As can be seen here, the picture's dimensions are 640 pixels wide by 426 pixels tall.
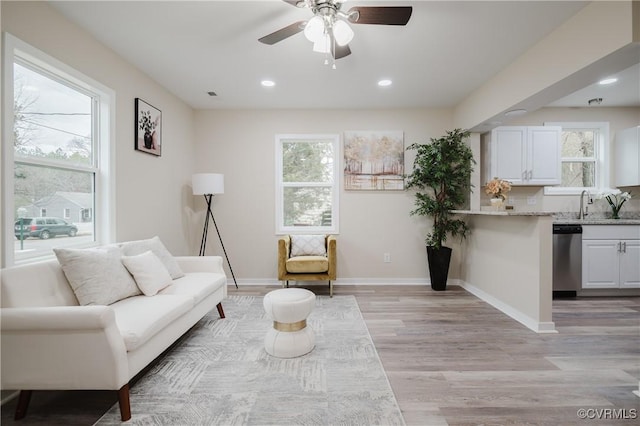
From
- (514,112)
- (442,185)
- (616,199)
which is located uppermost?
(514,112)

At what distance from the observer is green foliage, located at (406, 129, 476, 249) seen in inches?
156

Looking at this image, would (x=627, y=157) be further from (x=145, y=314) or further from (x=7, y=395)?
(x=7, y=395)

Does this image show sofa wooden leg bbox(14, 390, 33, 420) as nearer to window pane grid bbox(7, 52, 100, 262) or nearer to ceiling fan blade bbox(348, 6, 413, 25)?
window pane grid bbox(7, 52, 100, 262)

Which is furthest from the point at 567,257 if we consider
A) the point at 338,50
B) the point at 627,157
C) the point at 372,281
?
the point at 338,50

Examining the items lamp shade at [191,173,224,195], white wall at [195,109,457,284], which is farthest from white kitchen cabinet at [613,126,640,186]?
lamp shade at [191,173,224,195]

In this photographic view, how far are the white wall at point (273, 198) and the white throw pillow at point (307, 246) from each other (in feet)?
1.36

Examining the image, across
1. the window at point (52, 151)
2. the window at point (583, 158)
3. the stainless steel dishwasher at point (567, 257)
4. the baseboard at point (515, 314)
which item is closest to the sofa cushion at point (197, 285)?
the window at point (52, 151)

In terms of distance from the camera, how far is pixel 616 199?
4.16m

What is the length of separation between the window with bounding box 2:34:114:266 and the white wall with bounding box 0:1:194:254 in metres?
0.12

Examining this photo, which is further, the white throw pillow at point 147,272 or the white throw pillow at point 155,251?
the white throw pillow at point 155,251

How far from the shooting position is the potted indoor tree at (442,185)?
3.96 metres

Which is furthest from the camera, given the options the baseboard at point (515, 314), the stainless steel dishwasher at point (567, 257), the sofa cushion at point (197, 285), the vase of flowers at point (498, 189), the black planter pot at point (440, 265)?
the black planter pot at point (440, 265)

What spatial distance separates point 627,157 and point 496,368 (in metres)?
4.07

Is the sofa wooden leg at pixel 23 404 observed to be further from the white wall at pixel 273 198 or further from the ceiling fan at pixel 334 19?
the white wall at pixel 273 198
